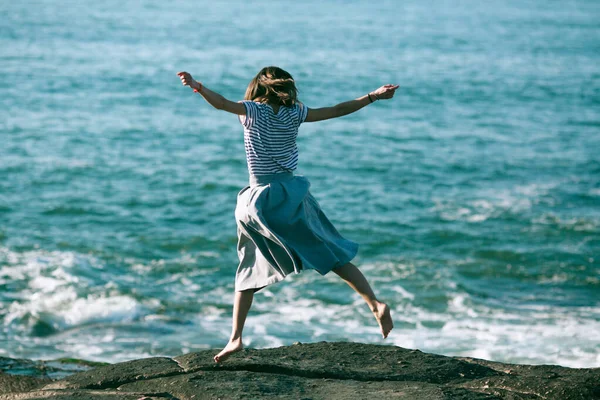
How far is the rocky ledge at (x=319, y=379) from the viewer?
537 centimetres

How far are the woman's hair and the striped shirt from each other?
0.19 ft

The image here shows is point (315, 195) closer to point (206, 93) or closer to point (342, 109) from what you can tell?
point (342, 109)

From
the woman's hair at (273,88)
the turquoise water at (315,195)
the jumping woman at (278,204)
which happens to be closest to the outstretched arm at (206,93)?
the jumping woman at (278,204)

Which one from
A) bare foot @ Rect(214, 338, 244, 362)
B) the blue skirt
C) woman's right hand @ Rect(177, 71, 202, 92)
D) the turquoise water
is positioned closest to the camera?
woman's right hand @ Rect(177, 71, 202, 92)

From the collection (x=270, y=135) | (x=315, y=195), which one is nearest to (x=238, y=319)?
(x=270, y=135)

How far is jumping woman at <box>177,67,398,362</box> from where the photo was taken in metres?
5.47

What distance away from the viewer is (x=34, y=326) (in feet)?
38.6

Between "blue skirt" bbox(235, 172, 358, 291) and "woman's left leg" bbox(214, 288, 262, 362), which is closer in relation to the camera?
"blue skirt" bbox(235, 172, 358, 291)

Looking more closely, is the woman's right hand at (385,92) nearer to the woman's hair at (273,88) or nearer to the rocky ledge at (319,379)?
the woman's hair at (273,88)

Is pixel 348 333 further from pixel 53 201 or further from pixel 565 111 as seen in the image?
pixel 565 111

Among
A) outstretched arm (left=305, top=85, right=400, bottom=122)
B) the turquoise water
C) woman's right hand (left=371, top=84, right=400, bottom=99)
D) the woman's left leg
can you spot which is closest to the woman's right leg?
the woman's left leg

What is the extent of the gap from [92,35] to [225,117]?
18477 millimetres

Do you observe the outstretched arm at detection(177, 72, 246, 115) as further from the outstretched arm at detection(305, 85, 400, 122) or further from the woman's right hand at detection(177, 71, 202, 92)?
the outstretched arm at detection(305, 85, 400, 122)

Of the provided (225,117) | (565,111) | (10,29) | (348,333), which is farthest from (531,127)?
(10,29)
